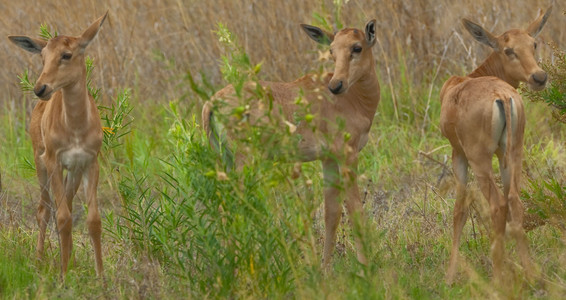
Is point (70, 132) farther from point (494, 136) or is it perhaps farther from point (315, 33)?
point (494, 136)

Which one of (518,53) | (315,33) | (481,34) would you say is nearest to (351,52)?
(315,33)

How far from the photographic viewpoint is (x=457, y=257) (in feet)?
20.0

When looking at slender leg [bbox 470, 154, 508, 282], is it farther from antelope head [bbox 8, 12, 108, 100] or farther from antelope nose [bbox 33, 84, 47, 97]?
antelope nose [bbox 33, 84, 47, 97]

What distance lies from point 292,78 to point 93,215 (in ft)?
15.7

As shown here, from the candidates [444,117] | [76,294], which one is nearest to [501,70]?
[444,117]

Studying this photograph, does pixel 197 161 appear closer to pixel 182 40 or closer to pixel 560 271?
pixel 560 271

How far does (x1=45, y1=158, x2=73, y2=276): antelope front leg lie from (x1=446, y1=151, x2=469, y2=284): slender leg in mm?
2690

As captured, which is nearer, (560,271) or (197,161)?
(197,161)

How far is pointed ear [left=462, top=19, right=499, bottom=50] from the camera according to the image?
22.0 ft

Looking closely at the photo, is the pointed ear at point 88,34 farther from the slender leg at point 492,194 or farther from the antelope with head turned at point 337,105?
the slender leg at point 492,194

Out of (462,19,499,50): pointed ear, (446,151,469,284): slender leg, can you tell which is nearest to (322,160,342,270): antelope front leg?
(446,151,469,284): slender leg

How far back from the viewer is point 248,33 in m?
11.1

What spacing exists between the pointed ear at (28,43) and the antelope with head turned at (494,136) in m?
2.99

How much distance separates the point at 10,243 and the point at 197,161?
2.11m
